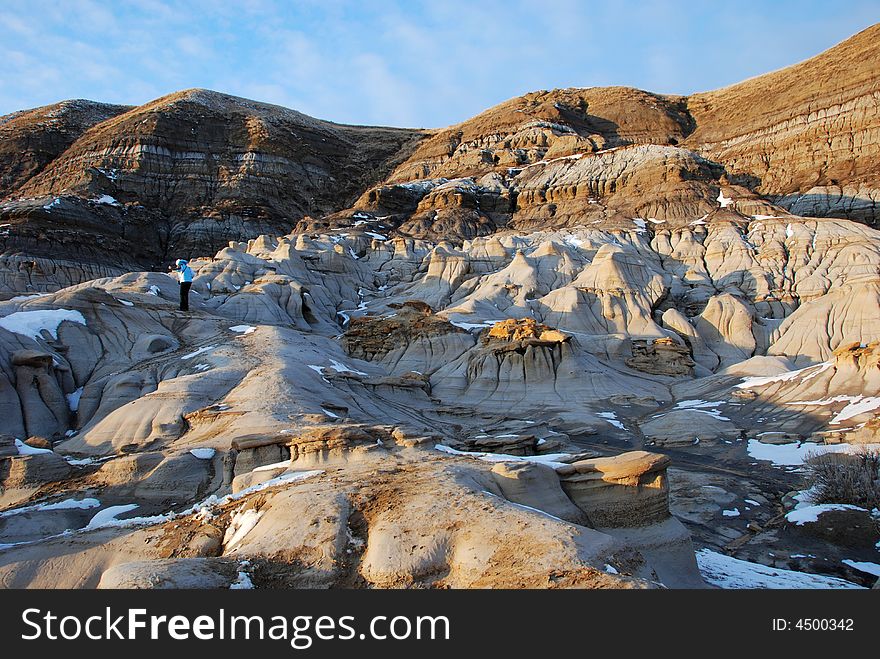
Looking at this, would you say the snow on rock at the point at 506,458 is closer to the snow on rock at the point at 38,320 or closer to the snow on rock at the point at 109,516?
the snow on rock at the point at 109,516

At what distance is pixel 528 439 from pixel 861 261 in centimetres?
3285

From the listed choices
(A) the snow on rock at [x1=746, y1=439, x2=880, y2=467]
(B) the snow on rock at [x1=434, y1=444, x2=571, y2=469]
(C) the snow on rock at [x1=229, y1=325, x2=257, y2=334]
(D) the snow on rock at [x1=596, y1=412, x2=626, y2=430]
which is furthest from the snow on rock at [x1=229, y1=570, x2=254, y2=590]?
(D) the snow on rock at [x1=596, y1=412, x2=626, y2=430]

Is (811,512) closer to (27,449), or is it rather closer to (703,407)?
(703,407)

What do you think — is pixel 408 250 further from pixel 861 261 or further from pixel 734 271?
pixel 861 261

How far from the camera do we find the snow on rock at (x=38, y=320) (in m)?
20.9

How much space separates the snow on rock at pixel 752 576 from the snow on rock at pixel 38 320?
20548 mm

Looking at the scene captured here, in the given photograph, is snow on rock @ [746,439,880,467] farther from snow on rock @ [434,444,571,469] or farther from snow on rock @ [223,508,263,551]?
snow on rock @ [223,508,263,551]

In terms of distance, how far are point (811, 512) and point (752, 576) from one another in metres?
4.51

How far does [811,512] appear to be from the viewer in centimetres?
1328

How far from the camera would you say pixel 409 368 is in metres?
30.9

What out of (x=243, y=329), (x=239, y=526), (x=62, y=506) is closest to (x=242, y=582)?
(x=239, y=526)

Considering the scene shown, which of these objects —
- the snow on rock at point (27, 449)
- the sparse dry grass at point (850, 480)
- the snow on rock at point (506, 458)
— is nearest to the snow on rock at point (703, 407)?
the sparse dry grass at point (850, 480)

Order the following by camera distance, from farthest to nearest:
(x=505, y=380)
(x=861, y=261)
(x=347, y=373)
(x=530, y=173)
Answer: (x=530, y=173) < (x=861, y=261) < (x=505, y=380) < (x=347, y=373)

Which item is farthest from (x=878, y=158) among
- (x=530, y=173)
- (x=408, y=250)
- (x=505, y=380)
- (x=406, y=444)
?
(x=406, y=444)
